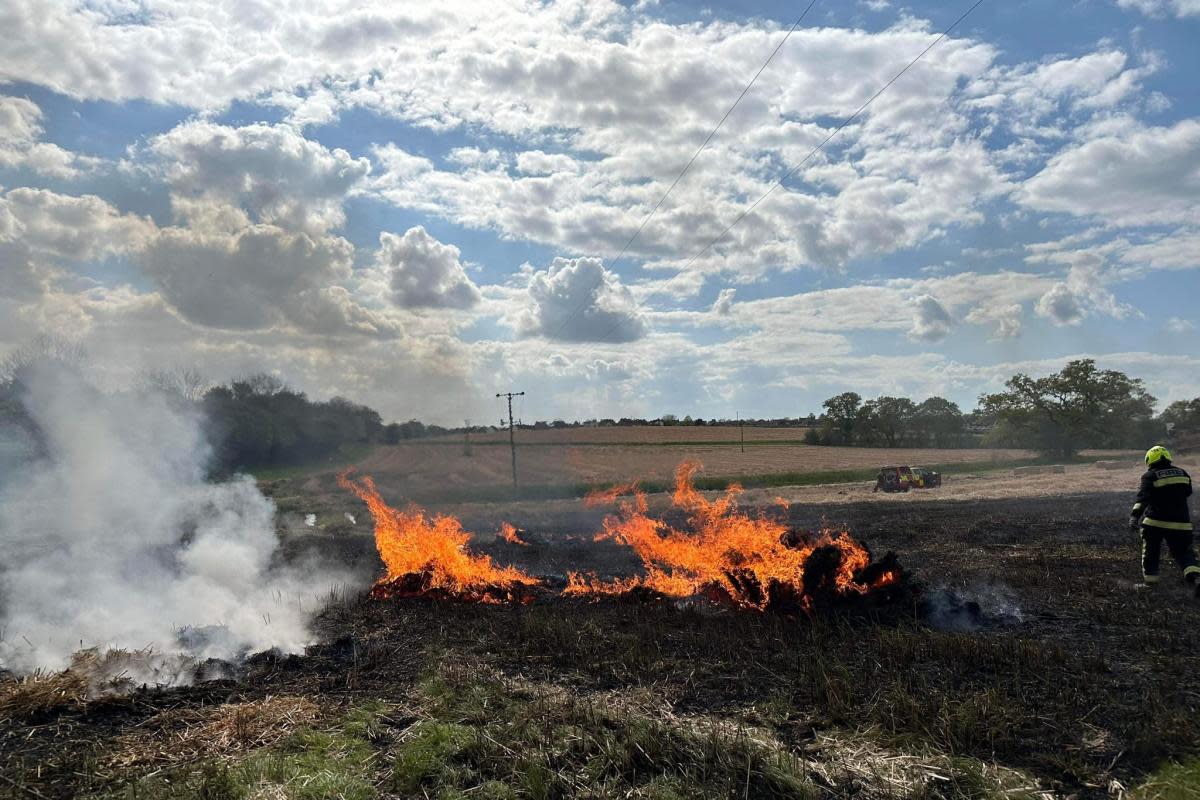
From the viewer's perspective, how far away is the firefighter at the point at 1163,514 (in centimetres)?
1113

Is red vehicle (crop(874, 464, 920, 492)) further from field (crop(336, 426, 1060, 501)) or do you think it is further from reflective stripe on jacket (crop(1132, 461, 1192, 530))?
reflective stripe on jacket (crop(1132, 461, 1192, 530))

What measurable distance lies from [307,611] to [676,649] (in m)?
6.71

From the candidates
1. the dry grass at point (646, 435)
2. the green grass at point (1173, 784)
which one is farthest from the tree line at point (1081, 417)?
the green grass at point (1173, 784)

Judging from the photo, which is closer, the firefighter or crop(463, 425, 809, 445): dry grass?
the firefighter

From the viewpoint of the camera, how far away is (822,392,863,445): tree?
7444 cm

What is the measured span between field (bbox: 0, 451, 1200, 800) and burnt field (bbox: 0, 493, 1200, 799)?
3 centimetres

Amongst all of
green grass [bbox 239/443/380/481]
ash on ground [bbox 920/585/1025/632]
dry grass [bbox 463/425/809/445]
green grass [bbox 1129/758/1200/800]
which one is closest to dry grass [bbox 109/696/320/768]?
green grass [bbox 1129/758/1200/800]

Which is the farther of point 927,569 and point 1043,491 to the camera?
point 1043,491

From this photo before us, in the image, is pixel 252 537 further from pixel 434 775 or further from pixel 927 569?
pixel 927 569

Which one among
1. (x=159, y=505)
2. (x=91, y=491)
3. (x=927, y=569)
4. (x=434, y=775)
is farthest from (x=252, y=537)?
(x=927, y=569)

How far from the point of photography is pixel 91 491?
17578mm

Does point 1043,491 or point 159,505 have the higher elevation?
point 159,505

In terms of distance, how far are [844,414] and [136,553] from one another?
228ft

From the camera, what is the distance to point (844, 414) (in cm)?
7556
